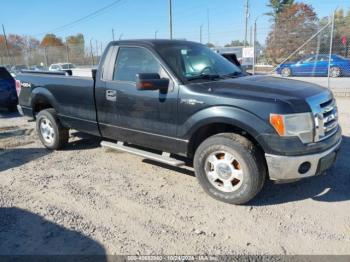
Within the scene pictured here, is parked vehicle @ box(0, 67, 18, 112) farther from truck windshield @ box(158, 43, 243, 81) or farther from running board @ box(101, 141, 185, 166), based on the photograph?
truck windshield @ box(158, 43, 243, 81)

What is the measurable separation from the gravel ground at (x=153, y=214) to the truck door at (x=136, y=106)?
0.61m

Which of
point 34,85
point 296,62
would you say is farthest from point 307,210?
point 296,62

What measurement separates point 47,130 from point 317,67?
14327mm

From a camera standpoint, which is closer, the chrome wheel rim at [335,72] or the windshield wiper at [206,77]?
the windshield wiper at [206,77]

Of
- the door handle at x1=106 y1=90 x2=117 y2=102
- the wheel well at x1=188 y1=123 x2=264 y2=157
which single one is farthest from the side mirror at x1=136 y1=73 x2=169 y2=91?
the door handle at x1=106 y1=90 x2=117 y2=102

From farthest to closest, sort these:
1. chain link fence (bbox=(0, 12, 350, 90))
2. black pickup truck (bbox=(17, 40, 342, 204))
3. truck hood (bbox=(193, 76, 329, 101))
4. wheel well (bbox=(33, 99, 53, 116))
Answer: chain link fence (bbox=(0, 12, 350, 90)), wheel well (bbox=(33, 99, 53, 116)), truck hood (bbox=(193, 76, 329, 101)), black pickup truck (bbox=(17, 40, 342, 204))

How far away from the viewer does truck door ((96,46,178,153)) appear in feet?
14.4

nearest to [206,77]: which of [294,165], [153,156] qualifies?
[153,156]

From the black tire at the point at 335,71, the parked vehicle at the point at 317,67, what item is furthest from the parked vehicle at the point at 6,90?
the black tire at the point at 335,71

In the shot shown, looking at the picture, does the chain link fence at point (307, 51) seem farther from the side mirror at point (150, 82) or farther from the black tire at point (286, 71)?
the side mirror at point (150, 82)

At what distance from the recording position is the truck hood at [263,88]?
370 centimetres

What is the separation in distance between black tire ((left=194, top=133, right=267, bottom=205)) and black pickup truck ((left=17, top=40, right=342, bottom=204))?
0.04 feet

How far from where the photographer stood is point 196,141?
4367mm

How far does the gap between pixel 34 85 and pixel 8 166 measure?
1.60m
